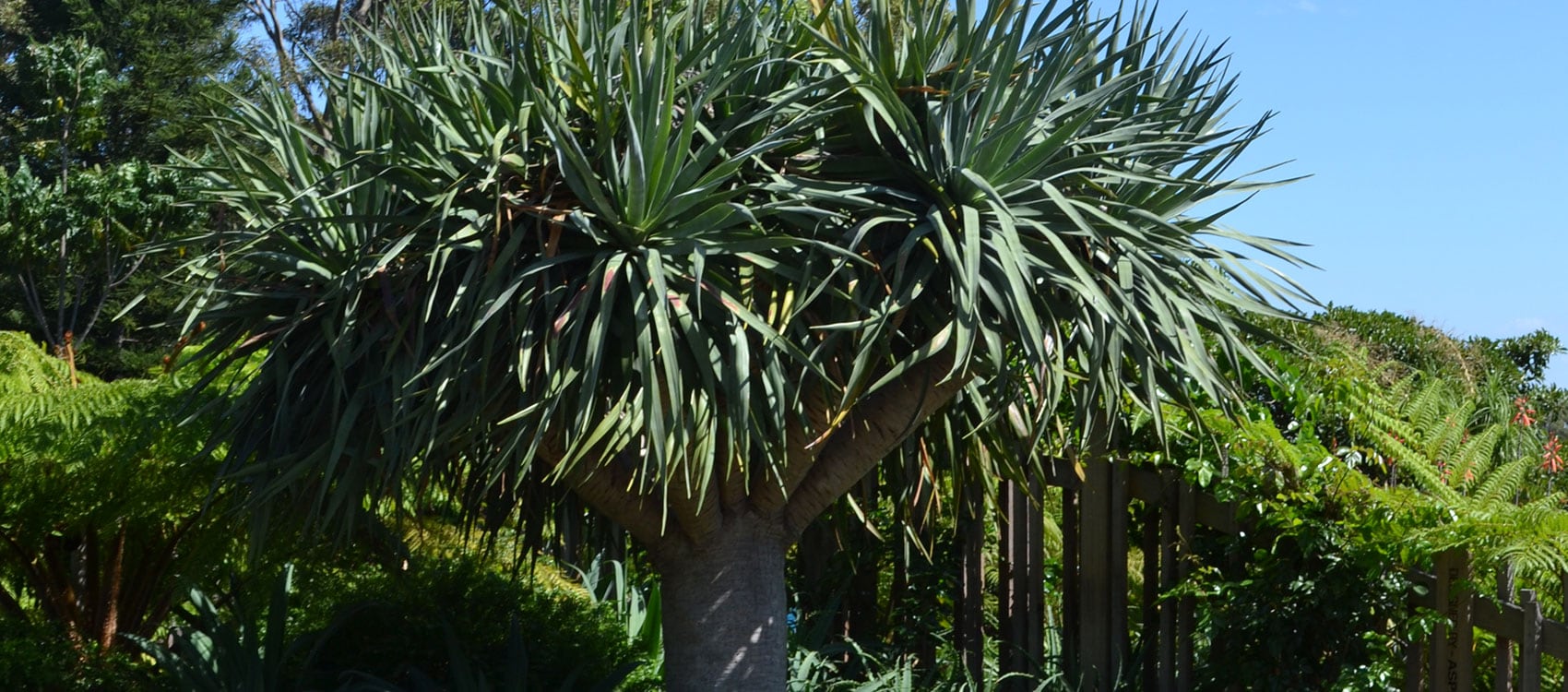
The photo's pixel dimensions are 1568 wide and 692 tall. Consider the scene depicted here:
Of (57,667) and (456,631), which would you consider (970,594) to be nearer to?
(456,631)

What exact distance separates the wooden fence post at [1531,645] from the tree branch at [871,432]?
1537 mm

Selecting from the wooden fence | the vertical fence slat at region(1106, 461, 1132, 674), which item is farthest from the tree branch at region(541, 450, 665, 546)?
the vertical fence slat at region(1106, 461, 1132, 674)

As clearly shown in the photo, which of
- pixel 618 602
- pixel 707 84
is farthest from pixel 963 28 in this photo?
pixel 618 602

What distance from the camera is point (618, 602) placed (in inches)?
259

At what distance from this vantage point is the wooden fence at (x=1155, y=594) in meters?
3.71

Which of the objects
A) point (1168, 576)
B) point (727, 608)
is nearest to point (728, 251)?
point (727, 608)

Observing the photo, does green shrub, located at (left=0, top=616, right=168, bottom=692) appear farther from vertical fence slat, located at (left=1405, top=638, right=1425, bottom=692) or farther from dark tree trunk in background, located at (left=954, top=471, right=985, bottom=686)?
vertical fence slat, located at (left=1405, top=638, right=1425, bottom=692)

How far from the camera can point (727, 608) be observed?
436 centimetres

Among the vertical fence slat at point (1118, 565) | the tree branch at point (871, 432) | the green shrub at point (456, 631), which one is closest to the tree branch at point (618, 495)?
the tree branch at point (871, 432)

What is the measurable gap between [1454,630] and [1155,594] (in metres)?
1.37

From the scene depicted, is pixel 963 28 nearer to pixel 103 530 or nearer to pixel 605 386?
pixel 605 386

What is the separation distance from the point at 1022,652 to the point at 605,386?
8.29ft

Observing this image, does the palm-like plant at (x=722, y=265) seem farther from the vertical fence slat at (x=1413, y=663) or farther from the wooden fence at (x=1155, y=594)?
the vertical fence slat at (x=1413, y=663)

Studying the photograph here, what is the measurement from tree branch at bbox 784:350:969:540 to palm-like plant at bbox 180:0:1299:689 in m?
0.01
